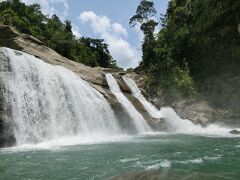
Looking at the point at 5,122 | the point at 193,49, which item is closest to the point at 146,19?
the point at 193,49

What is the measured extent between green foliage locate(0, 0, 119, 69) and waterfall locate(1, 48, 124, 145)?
20.4 metres

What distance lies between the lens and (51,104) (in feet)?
74.4

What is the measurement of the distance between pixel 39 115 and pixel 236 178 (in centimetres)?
1344

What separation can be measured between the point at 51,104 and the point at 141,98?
32.0 ft

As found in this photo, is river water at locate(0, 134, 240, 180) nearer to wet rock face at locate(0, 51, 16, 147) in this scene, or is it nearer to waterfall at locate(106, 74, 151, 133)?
wet rock face at locate(0, 51, 16, 147)

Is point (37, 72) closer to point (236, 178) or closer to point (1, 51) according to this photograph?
point (1, 51)

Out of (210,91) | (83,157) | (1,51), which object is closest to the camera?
(83,157)

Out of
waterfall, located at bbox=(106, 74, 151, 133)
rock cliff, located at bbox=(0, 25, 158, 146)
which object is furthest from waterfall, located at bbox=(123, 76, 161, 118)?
waterfall, located at bbox=(106, 74, 151, 133)

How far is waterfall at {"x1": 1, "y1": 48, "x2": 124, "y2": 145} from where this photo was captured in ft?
68.0

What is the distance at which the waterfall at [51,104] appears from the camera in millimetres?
20719

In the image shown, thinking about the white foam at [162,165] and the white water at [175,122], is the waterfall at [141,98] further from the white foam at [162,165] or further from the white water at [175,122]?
the white foam at [162,165]

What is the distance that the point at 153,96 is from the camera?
3194 centimetres

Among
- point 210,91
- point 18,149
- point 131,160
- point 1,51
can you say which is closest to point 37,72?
point 1,51

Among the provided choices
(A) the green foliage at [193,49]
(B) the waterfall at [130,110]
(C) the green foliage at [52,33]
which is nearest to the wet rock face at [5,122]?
(B) the waterfall at [130,110]
